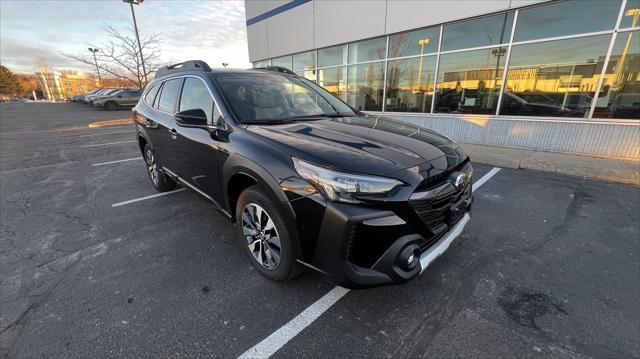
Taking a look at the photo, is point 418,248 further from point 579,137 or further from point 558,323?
point 579,137

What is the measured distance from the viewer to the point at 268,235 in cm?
230

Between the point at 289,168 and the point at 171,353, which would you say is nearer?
the point at 171,353

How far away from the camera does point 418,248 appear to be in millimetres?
1865

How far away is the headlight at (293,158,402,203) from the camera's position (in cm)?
177

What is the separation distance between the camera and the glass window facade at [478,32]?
733 centimetres

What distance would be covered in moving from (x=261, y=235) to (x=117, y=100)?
29187 millimetres

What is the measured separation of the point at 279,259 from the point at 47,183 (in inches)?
224

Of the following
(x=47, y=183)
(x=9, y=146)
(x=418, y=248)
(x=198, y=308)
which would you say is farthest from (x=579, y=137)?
(x=9, y=146)

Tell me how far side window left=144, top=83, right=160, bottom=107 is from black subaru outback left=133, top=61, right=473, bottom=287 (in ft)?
3.46

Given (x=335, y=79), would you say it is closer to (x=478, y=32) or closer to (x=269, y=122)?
(x=478, y=32)

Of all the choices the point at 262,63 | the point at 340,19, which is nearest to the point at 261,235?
the point at 340,19

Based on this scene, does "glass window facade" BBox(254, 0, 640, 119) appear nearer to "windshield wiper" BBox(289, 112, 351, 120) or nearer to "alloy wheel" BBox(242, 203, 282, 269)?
"windshield wiper" BBox(289, 112, 351, 120)

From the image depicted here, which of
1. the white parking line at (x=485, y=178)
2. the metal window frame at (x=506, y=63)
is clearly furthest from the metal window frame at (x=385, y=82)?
the white parking line at (x=485, y=178)

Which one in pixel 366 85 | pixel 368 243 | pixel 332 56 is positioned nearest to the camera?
pixel 368 243
